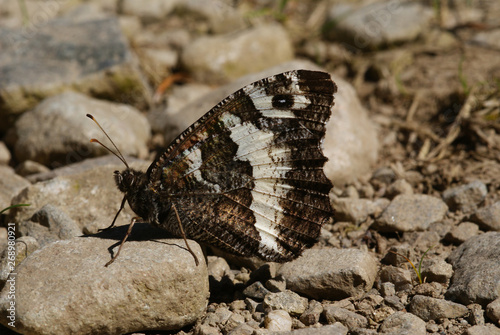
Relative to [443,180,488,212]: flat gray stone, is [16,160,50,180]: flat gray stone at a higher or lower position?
lower

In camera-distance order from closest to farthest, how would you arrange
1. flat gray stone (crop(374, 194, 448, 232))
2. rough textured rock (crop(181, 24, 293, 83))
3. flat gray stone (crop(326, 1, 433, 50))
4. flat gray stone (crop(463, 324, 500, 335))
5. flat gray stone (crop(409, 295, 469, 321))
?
1. flat gray stone (crop(463, 324, 500, 335))
2. flat gray stone (crop(409, 295, 469, 321))
3. flat gray stone (crop(374, 194, 448, 232))
4. rough textured rock (crop(181, 24, 293, 83))
5. flat gray stone (crop(326, 1, 433, 50))

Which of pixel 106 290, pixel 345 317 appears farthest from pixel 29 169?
pixel 345 317

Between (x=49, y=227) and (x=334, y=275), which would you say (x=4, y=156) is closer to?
(x=49, y=227)

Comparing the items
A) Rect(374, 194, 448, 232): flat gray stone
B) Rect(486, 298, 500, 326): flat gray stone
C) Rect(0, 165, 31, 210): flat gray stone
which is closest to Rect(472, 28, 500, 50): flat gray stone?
Rect(374, 194, 448, 232): flat gray stone

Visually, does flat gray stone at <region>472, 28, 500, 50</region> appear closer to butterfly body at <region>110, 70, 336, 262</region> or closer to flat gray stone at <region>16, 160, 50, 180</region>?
butterfly body at <region>110, 70, 336, 262</region>


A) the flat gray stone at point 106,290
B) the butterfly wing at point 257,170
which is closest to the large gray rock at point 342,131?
the butterfly wing at point 257,170

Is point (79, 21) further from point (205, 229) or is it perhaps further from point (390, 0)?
point (205, 229)

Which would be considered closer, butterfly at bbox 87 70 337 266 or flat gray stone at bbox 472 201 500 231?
butterfly at bbox 87 70 337 266
